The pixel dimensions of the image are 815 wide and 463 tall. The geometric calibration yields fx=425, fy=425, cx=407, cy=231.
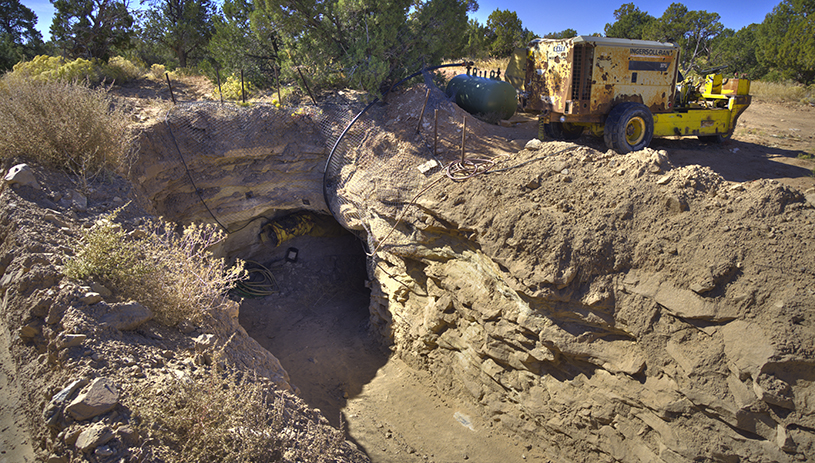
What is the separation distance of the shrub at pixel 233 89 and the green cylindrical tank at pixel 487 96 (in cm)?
470

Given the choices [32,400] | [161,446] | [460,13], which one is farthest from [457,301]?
[460,13]

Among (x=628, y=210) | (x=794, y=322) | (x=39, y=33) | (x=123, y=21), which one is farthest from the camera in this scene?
(x=39, y=33)

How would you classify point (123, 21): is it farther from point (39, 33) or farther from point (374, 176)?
point (374, 176)

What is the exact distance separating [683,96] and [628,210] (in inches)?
270

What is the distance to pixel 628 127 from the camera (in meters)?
8.44

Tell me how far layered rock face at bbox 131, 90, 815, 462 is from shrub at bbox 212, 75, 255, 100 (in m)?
4.98

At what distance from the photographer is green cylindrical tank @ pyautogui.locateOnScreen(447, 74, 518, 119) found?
362 inches

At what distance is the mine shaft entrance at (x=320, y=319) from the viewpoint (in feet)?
22.6

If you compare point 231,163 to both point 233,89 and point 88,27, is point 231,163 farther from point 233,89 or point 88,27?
point 88,27

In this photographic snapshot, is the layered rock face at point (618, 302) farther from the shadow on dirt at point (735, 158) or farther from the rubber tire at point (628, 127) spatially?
the shadow on dirt at point (735, 158)

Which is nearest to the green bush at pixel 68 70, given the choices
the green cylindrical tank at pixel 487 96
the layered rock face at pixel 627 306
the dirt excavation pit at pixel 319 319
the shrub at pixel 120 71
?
the shrub at pixel 120 71

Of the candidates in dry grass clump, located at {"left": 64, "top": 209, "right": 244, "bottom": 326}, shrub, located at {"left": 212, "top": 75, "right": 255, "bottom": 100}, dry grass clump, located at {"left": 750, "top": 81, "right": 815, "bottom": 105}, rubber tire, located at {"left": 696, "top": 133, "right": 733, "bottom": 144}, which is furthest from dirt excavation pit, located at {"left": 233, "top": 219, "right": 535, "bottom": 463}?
dry grass clump, located at {"left": 750, "top": 81, "right": 815, "bottom": 105}

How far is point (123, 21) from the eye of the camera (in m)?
12.2

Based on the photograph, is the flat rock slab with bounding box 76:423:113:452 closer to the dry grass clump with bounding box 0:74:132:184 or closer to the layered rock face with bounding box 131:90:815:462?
the dry grass clump with bounding box 0:74:132:184
